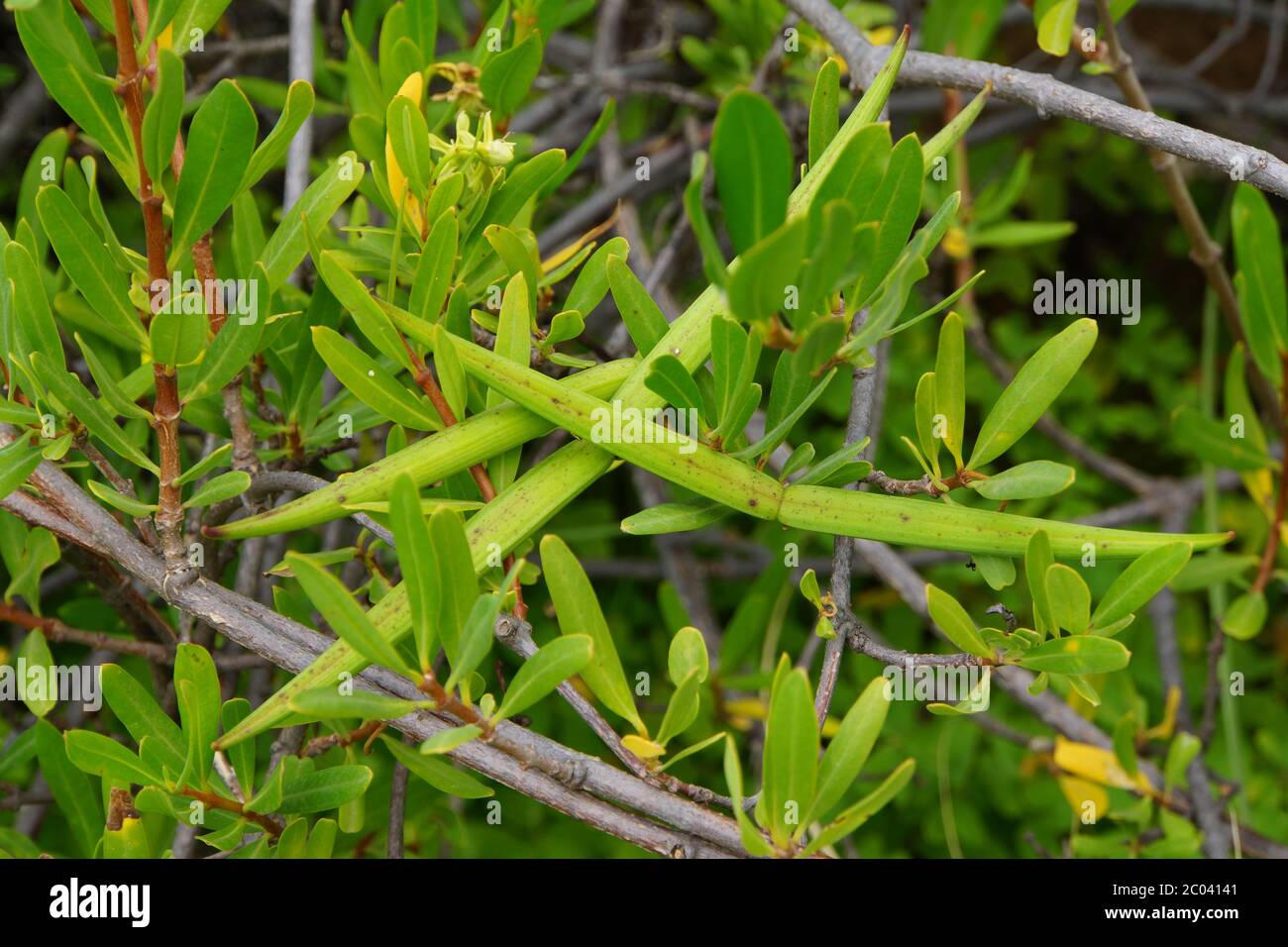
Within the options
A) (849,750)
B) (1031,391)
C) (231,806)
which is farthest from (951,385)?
(231,806)

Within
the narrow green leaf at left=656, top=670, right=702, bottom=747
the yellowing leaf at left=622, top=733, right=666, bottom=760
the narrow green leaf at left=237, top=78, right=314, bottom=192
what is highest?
the narrow green leaf at left=237, top=78, right=314, bottom=192

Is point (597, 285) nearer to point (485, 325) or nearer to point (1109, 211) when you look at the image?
point (485, 325)

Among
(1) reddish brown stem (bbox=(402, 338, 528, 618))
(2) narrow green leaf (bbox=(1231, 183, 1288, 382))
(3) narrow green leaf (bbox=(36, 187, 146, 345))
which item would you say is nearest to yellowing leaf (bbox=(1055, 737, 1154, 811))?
(2) narrow green leaf (bbox=(1231, 183, 1288, 382))

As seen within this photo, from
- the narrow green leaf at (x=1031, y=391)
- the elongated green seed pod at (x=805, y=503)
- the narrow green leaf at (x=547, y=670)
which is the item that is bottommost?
the narrow green leaf at (x=547, y=670)

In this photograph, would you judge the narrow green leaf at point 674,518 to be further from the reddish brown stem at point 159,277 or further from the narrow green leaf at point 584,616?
the reddish brown stem at point 159,277

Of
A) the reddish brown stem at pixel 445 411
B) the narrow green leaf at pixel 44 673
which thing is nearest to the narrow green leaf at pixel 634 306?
the reddish brown stem at pixel 445 411

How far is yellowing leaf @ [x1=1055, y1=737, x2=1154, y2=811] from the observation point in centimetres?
124

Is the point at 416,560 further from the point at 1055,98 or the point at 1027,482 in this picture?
the point at 1055,98

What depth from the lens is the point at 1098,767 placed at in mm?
1264

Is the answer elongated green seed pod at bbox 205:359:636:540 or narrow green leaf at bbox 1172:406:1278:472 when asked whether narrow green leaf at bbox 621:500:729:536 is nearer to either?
elongated green seed pod at bbox 205:359:636:540

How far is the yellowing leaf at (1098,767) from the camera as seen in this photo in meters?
1.24

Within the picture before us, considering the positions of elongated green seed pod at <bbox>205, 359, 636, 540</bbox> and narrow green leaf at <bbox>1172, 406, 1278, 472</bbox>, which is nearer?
elongated green seed pod at <bbox>205, 359, 636, 540</bbox>
